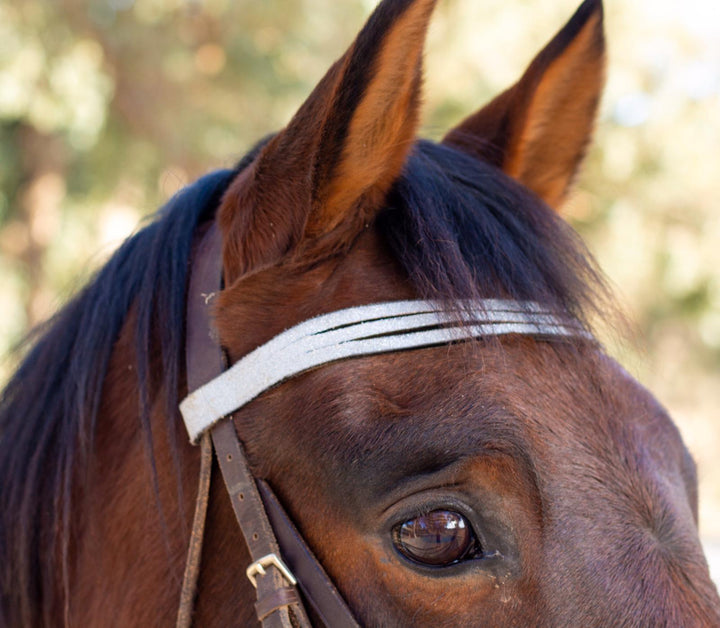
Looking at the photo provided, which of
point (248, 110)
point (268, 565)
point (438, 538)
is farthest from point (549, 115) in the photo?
point (248, 110)

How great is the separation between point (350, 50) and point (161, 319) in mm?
650

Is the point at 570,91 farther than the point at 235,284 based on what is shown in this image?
Yes

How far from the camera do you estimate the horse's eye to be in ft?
3.80

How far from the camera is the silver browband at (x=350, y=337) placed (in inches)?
50.6

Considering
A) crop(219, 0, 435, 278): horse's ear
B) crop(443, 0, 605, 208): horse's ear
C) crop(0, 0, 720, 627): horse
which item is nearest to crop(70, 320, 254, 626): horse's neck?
crop(0, 0, 720, 627): horse

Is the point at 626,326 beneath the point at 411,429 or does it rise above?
above

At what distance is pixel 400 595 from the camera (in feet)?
3.80

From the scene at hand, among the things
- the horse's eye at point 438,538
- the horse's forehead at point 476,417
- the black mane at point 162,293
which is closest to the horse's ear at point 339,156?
the black mane at point 162,293

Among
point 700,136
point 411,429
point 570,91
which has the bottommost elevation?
point 411,429

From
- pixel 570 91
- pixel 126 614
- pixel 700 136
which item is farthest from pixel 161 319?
pixel 700 136

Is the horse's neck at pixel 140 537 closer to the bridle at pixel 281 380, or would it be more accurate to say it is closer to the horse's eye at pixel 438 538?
the bridle at pixel 281 380

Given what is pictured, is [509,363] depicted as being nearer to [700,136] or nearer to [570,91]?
[570,91]

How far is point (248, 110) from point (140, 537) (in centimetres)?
852

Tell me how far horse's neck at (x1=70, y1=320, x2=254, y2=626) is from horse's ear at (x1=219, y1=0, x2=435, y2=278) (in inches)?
15.1
